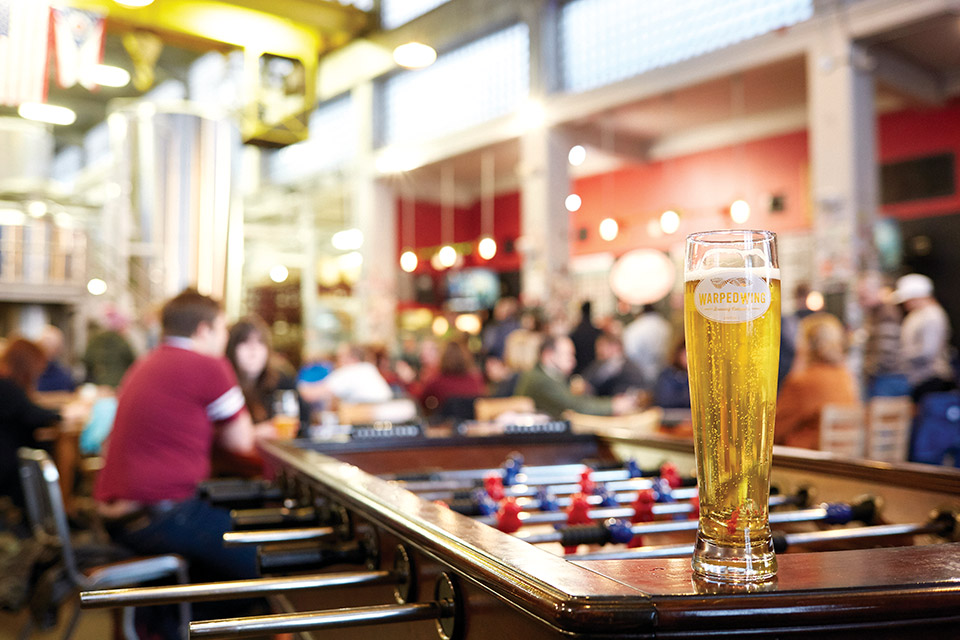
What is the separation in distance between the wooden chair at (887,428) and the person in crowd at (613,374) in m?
1.95

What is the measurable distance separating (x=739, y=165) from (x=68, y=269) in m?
8.47

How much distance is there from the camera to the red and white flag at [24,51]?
11.4ft

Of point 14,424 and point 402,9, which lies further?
point 402,9

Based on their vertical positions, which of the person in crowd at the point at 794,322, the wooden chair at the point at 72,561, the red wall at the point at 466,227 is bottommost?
the wooden chair at the point at 72,561

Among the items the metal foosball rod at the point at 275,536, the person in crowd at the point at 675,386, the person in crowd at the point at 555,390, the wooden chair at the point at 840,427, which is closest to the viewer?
the metal foosball rod at the point at 275,536

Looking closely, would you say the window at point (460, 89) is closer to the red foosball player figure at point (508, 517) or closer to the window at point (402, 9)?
the window at point (402, 9)

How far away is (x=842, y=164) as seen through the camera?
273 inches

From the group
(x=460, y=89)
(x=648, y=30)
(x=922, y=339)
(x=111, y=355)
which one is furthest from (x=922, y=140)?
(x=111, y=355)

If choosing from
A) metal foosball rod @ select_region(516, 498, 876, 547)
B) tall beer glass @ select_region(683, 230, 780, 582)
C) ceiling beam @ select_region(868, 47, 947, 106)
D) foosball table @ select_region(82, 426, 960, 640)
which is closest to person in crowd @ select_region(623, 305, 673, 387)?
ceiling beam @ select_region(868, 47, 947, 106)

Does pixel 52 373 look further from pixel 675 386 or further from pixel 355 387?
pixel 675 386

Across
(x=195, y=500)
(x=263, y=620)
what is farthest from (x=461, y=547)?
(x=195, y=500)

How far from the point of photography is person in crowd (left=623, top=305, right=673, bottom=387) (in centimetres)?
844

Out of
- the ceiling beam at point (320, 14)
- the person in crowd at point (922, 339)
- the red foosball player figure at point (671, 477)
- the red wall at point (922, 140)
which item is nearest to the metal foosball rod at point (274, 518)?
the red foosball player figure at point (671, 477)

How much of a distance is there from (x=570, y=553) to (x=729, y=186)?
373 inches
